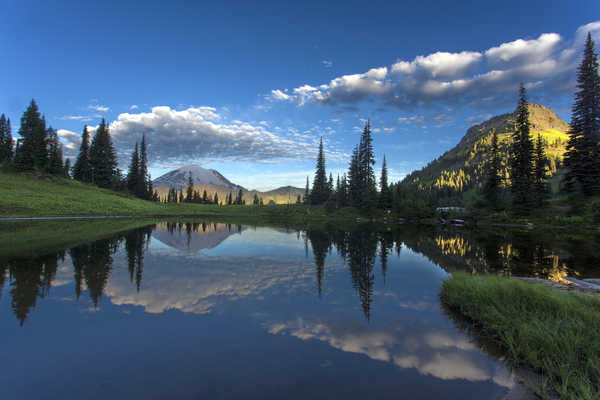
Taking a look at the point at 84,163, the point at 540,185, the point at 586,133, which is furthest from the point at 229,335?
the point at 84,163

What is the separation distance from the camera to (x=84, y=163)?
74.4m

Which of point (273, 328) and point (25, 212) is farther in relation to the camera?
point (25, 212)

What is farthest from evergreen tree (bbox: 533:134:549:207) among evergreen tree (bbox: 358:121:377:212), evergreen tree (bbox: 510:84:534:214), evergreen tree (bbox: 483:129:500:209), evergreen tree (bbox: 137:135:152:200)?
evergreen tree (bbox: 137:135:152:200)

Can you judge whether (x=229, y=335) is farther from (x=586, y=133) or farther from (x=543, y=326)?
(x=586, y=133)

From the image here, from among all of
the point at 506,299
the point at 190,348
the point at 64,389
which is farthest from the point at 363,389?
the point at 506,299

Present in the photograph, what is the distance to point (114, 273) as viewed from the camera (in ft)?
35.8

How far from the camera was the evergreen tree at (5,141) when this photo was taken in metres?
70.2

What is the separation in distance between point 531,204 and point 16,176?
98.9m

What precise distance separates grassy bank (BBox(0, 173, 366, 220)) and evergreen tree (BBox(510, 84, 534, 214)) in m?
30.9

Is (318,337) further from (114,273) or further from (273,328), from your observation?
(114,273)

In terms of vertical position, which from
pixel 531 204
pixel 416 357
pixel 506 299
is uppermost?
pixel 531 204

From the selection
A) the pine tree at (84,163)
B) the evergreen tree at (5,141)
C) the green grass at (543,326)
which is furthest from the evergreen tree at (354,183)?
the evergreen tree at (5,141)

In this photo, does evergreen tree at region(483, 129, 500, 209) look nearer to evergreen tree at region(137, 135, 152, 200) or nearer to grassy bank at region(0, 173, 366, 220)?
grassy bank at region(0, 173, 366, 220)

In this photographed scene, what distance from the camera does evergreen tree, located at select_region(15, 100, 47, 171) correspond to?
59.8 metres
